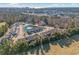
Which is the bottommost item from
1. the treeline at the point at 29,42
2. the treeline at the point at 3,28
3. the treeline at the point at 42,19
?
the treeline at the point at 29,42

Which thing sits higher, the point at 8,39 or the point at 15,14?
the point at 15,14

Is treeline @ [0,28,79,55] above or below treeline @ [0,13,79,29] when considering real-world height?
below

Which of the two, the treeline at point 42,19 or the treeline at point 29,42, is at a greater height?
the treeline at point 42,19

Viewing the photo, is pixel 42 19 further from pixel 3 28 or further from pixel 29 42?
pixel 3 28

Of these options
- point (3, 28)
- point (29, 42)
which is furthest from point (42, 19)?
point (3, 28)

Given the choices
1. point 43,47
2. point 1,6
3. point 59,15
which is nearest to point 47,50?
point 43,47

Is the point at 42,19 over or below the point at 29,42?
over

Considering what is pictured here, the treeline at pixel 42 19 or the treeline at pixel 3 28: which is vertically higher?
the treeline at pixel 42 19

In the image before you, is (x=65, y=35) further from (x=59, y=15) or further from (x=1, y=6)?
(x=1, y=6)

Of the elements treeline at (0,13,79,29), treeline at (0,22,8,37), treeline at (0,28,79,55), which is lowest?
treeline at (0,28,79,55)

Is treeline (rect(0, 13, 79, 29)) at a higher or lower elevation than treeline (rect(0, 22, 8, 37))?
higher
